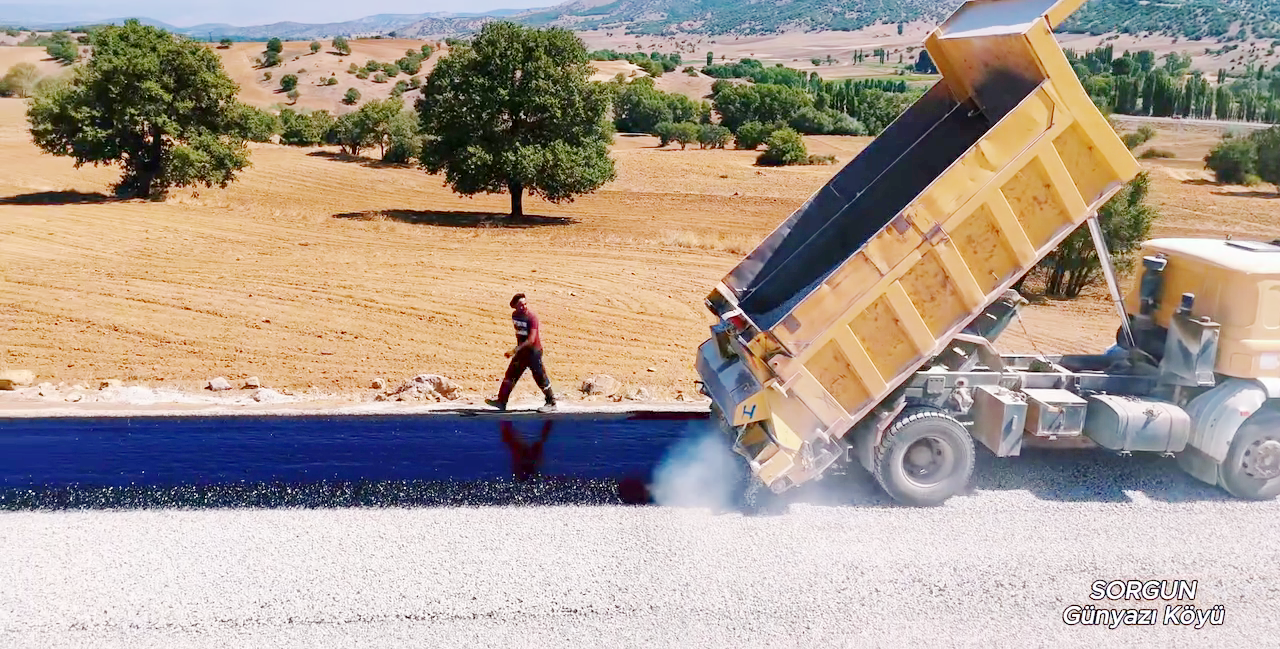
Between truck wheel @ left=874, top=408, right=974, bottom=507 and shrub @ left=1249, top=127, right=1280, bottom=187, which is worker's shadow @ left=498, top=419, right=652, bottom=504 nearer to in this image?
truck wheel @ left=874, top=408, right=974, bottom=507

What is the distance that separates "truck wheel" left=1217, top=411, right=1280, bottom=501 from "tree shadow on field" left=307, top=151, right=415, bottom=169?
4128cm

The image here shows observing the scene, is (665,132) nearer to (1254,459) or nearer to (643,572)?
(1254,459)

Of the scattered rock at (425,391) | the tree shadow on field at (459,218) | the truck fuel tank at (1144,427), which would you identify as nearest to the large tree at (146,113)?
the tree shadow on field at (459,218)

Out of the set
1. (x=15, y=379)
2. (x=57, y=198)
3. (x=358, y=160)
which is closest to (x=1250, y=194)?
(x=358, y=160)

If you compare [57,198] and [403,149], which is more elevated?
[403,149]

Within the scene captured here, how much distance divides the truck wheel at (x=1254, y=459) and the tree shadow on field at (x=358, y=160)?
4128cm

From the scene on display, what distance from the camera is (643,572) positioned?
267 inches

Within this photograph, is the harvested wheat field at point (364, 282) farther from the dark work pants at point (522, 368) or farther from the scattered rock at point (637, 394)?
the dark work pants at point (522, 368)

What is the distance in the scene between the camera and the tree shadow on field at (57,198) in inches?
1131

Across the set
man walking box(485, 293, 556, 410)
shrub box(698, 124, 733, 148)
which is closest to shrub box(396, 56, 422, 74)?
shrub box(698, 124, 733, 148)

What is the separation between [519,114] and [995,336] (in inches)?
850

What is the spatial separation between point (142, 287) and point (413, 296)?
193 inches

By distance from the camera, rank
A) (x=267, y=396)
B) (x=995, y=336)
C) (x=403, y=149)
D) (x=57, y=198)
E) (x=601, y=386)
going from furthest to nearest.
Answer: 1. (x=403, y=149)
2. (x=57, y=198)
3. (x=601, y=386)
4. (x=267, y=396)
5. (x=995, y=336)

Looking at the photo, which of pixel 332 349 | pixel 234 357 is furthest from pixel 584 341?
pixel 234 357
